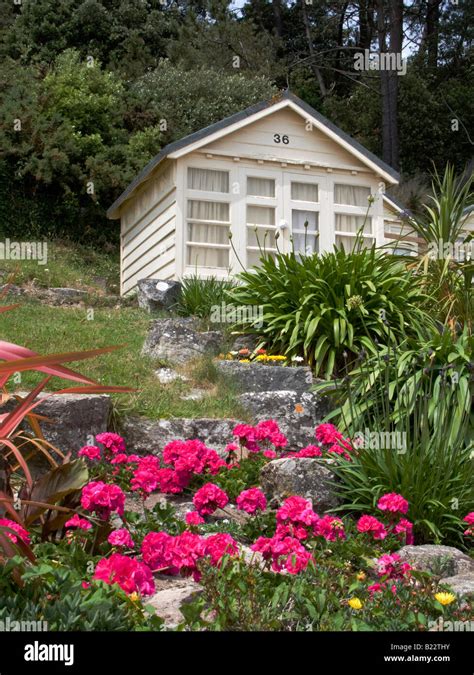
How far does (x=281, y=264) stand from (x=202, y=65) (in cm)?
1731

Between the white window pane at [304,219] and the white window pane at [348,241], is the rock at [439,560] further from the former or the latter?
the white window pane at [348,241]

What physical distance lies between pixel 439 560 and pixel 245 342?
5.16 meters

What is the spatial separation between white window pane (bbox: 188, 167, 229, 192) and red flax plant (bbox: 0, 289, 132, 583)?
8.97 meters

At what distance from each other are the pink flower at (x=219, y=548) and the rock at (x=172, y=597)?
16 centimetres

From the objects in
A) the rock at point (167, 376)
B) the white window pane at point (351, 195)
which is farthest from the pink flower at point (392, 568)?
the white window pane at point (351, 195)

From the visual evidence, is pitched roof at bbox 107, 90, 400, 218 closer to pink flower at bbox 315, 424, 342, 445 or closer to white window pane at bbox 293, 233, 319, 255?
white window pane at bbox 293, 233, 319, 255

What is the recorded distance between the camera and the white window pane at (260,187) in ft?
42.0

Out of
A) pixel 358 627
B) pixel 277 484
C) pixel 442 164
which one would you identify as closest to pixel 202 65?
pixel 442 164

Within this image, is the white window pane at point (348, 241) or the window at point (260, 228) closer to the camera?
the window at point (260, 228)

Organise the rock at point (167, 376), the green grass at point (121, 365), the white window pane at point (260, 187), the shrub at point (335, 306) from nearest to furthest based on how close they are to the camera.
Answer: the green grass at point (121, 365)
the rock at point (167, 376)
the shrub at point (335, 306)
the white window pane at point (260, 187)

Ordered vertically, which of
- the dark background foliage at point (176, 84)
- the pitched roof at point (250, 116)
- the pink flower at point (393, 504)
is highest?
the dark background foliage at point (176, 84)

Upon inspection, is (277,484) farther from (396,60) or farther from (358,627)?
(396,60)

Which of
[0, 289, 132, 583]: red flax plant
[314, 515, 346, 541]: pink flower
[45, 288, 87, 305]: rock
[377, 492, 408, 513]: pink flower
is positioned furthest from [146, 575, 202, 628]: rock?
[45, 288, 87, 305]: rock

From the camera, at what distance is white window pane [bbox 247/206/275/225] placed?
1272cm
